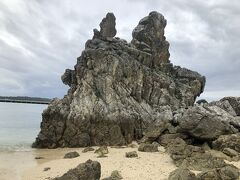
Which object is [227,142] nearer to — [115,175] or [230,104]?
[115,175]

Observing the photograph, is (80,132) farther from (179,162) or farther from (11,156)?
(179,162)

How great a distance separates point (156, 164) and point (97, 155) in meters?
7.50

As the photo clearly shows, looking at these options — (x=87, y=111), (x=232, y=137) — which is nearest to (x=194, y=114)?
(x=232, y=137)

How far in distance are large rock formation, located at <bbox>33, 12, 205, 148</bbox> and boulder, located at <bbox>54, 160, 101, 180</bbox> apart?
20.3 m

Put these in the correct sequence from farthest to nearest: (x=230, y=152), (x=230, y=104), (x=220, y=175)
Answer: (x=230, y=104) → (x=230, y=152) → (x=220, y=175)

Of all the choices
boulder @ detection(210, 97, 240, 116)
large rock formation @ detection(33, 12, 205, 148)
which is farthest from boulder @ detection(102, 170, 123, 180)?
boulder @ detection(210, 97, 240, 116)

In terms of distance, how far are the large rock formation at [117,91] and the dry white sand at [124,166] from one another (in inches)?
329

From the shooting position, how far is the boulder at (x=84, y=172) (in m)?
18.4

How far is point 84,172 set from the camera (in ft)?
61.1

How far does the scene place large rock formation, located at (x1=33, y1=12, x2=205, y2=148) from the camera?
4072 cm

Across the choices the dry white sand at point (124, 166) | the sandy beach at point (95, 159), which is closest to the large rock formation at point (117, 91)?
the sandy beach at point (95, 159)

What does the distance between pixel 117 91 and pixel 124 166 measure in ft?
66.2

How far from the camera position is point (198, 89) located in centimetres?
5956

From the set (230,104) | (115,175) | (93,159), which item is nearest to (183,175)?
(115,175)
